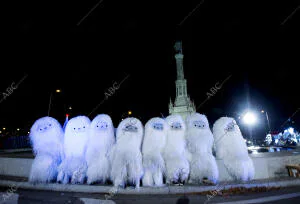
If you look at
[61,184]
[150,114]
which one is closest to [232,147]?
[61,184]

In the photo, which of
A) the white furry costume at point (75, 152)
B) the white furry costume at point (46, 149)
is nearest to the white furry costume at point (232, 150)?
the white furry costume at point (75, 152)

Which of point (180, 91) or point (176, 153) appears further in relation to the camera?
point (180, 91)

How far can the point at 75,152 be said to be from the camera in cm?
694

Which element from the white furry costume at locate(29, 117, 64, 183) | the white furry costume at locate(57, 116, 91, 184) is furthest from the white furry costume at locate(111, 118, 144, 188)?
the white furry costume at locate(29, 117, 64, 183)

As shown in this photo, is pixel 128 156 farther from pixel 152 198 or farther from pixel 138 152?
pixel 152 198

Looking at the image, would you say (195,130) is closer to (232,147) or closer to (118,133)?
(232,147)

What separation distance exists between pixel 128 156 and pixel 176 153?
141cm

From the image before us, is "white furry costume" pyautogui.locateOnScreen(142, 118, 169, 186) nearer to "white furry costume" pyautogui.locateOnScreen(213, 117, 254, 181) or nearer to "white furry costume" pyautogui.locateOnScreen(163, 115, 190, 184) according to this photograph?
"white furry costume" pyautogui.locateOnScreen(163, 115, 190, 184)

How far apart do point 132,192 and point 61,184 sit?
218 cm

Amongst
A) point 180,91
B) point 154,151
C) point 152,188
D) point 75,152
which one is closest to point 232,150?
point 154,151

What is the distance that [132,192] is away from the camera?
20.2 ft

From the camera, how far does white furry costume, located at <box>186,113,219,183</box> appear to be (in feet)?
21.1

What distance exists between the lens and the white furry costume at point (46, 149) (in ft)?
22.2

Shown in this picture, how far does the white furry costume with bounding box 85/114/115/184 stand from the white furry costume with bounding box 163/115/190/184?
5.62 feet
